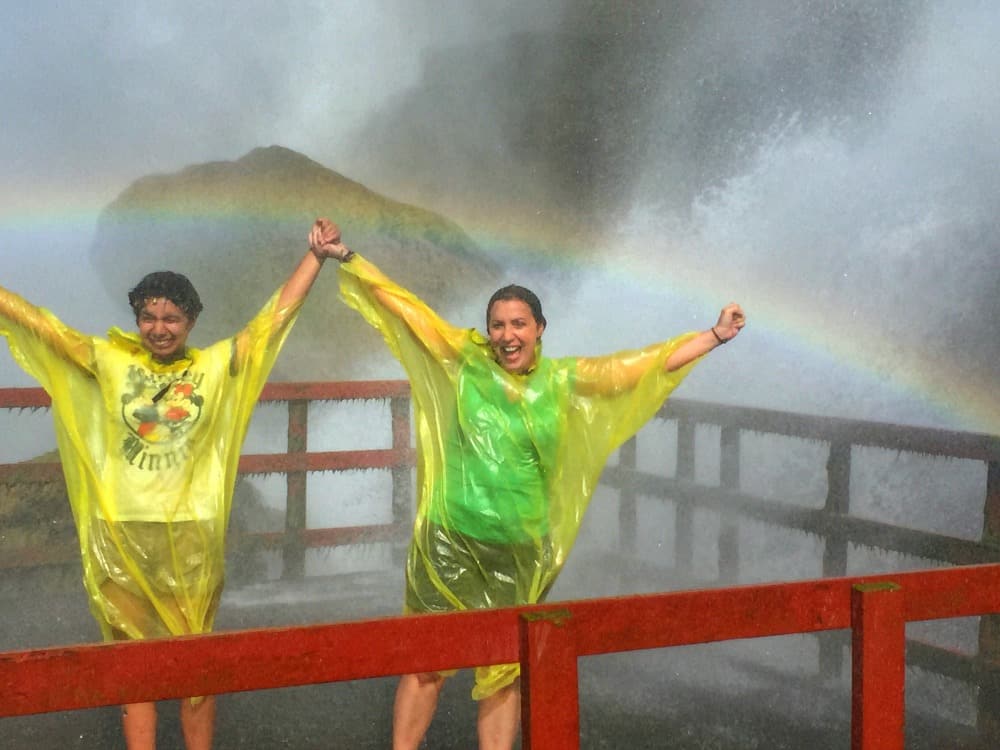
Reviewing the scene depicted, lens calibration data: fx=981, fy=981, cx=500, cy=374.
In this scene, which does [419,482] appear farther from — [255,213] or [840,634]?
[255,213]

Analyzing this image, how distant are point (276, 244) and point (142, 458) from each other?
814 centimetres

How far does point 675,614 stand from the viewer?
155 centimetres

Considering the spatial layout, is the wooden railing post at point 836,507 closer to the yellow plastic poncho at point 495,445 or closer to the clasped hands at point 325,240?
the yellow plastic poncho at point 495,445

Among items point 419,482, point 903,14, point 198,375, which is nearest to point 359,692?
point 419,482

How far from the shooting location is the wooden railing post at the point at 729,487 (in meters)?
4.43

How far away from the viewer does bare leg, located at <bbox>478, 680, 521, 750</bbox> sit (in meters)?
2.36

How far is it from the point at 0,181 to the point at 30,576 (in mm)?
5926

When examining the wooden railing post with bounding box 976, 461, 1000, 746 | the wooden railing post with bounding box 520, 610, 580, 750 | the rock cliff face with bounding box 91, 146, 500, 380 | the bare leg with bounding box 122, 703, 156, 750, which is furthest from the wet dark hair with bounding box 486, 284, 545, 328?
the rock cliff face with bounding box 91, 146, 500, 380

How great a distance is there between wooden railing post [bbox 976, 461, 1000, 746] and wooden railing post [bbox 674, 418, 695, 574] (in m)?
1.60

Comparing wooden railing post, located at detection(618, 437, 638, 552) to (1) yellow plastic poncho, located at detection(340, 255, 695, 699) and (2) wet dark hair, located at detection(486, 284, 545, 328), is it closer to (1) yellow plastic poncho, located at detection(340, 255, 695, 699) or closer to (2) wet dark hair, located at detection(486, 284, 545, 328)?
(1) yellow plastic poncho, located at detection(340, 255, 695, 699)

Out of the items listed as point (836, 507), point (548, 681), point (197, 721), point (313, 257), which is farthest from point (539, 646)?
point (836, 507)

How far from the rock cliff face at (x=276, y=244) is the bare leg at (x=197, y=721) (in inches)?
295

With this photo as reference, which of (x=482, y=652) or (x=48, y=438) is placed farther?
(x=48, y=438)

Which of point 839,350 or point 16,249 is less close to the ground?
point 16,249
